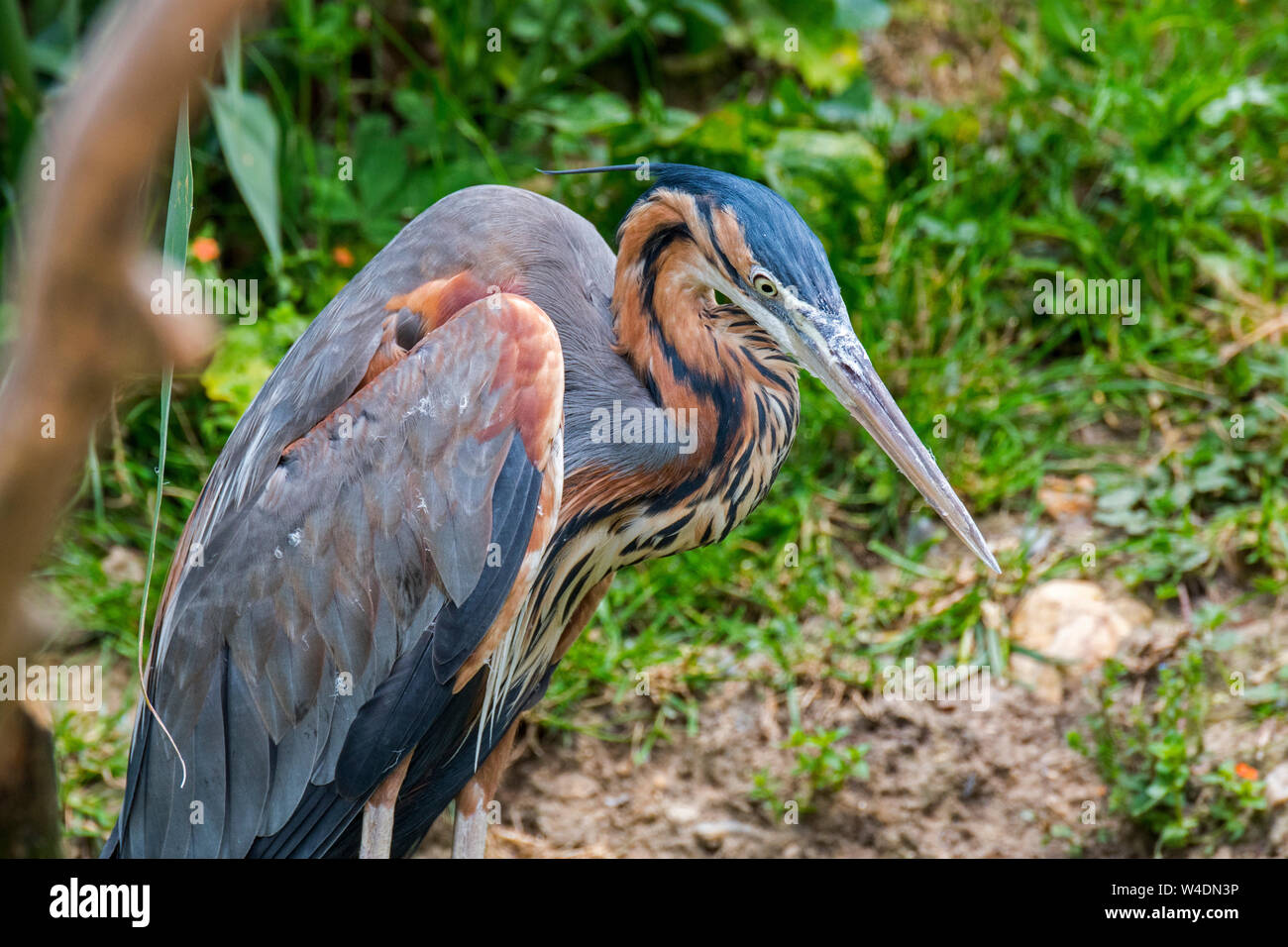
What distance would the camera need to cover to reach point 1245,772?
2.85 m

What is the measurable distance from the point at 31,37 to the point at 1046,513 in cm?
363

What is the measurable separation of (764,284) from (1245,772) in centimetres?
169

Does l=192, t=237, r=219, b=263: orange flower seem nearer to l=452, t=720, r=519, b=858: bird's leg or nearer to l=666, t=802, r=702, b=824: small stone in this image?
l=452, t=720, r=519, b=858: bird's leg

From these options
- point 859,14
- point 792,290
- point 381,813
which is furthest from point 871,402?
point 859,14

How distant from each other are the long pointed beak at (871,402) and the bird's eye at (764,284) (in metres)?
0.09

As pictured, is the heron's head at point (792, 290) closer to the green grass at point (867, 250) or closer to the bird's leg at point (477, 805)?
the bird's leg at point (477, 805)

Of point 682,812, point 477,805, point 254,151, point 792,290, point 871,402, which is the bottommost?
point 682,812

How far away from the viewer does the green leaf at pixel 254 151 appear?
11.8 ft

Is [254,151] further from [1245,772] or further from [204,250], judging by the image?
[1245,772]

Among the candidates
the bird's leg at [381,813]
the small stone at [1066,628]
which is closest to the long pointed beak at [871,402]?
the bird's leg at [381,813]

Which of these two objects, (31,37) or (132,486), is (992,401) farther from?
(31,37)

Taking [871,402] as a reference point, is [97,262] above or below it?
below

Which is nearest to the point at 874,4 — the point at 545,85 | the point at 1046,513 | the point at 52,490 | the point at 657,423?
the point at 545,85

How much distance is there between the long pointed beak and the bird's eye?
0.09m
